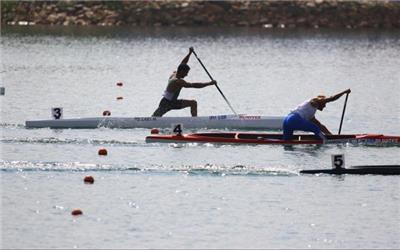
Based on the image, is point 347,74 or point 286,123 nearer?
point 286,123

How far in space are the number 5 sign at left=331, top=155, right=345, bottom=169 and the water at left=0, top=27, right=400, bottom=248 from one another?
42cm

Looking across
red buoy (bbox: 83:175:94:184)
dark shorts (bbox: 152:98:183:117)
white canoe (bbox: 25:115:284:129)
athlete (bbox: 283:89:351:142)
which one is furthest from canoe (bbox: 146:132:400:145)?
red buoy (bbox: 83:175:94:184)

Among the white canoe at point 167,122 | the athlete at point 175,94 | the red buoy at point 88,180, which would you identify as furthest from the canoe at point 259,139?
the red buoy at point 88,180

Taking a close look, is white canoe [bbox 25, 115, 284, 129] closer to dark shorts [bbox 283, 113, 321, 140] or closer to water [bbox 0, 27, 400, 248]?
water [bbox 0, 27, 400, 248]

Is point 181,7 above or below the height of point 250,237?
above

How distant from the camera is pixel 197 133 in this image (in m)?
45.9

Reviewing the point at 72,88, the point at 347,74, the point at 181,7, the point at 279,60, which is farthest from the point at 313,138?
the point at 181,7

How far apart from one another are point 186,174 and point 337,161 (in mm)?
3923

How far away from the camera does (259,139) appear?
146 ft

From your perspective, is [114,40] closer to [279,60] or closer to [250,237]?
[279,60]

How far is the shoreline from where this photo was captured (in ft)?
312

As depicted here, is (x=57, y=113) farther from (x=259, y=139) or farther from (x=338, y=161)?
(x=338, y=161)

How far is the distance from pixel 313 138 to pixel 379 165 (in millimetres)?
3735

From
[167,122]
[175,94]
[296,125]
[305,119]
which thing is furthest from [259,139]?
[175,94]
